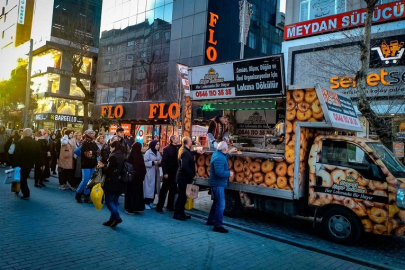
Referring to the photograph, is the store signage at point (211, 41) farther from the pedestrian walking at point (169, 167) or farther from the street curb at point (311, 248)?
the street curb at point (311, 248)

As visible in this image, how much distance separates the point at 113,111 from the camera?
111 ft

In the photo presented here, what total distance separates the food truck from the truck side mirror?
17 millimetres

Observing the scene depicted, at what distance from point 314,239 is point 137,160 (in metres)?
4.25

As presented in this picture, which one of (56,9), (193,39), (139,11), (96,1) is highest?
(96,1)

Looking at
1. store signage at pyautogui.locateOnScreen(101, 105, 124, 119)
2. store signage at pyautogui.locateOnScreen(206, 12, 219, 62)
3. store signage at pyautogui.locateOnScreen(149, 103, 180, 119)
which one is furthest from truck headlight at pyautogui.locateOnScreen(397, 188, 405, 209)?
store signage at pyautogui.locateOnScreen(101, 105, 124, 119)

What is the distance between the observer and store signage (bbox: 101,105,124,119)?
33.0 metres

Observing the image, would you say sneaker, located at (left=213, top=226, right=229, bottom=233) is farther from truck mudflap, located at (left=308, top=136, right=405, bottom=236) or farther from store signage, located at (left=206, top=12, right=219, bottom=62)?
store signage, located at (left=206, top=12, right=219, bottom=62)

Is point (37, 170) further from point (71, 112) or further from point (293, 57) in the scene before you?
point (71, 112)

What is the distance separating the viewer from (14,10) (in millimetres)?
63625

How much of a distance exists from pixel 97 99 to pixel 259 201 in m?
33.4

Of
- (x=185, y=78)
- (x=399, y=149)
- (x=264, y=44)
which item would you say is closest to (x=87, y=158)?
(x=185, y=78)

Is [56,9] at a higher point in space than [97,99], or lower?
higher

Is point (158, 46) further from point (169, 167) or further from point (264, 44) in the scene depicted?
→ point (169, 167)

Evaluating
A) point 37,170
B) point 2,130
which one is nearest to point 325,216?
point 37,170
